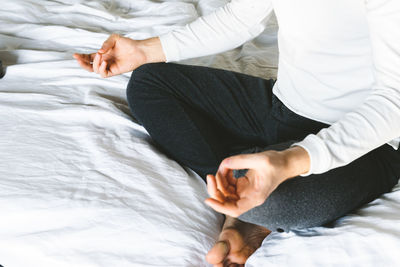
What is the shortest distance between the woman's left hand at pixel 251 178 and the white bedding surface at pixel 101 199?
14 cm

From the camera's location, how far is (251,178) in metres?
0.57

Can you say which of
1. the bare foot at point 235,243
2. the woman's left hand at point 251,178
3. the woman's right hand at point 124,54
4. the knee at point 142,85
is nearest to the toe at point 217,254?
the bare foot at point 235,243

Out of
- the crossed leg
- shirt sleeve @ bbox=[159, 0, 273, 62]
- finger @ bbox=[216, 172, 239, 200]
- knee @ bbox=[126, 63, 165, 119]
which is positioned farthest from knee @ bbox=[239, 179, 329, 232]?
shirt sleeve @ bbox=[159, 0, 273, 62]

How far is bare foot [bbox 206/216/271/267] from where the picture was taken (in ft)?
2.25

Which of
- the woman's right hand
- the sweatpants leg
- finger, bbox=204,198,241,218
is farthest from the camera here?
the woman's right hand

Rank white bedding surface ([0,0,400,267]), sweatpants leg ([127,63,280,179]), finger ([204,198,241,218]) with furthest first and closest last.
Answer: sweatpants leg ([127,63,280,179]) < white bedding surface ([0,0,400,267]) < finger ([204,198,241,218])

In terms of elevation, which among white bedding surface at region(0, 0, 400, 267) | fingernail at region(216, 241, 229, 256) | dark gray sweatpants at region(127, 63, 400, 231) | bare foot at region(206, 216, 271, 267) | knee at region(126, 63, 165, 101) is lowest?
bare foot at region(206, 216, 271, 267)

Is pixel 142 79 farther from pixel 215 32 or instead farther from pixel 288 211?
pixel 288 211

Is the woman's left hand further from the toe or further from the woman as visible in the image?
the toe

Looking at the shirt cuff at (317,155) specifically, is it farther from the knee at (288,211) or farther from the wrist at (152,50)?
the wrist at (152,50)

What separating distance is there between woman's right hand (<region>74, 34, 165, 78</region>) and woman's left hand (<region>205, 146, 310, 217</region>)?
495 millimetres

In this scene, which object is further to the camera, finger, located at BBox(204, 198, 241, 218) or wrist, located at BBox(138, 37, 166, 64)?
wrist, located at BBox(138, 37, 166, 64)

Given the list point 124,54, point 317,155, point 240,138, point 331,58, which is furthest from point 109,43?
point 317,155

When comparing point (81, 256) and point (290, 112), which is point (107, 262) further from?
point (290, 112)
